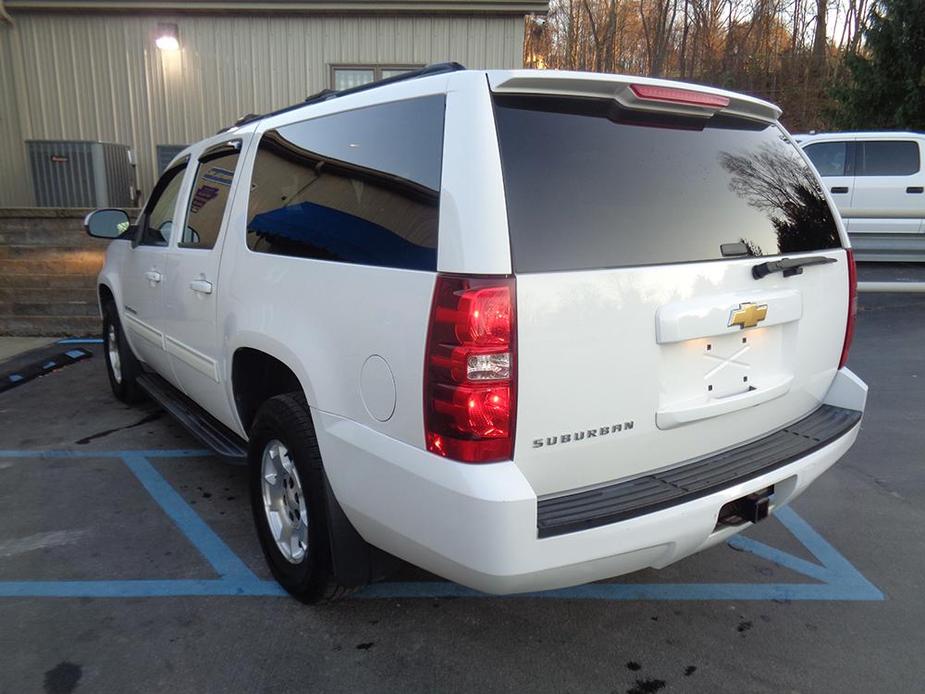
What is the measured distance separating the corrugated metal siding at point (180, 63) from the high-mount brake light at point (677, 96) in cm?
850

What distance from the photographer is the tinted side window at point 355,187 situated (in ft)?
6.98

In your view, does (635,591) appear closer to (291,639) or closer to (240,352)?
(291,639)

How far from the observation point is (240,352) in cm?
309

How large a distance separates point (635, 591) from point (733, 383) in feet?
3.62

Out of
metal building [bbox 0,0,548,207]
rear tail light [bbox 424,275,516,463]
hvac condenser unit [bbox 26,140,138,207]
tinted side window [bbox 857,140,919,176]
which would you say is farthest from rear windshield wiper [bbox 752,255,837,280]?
hvac condenser unit [bbox 26,140,138,207]

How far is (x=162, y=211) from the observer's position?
4.54m

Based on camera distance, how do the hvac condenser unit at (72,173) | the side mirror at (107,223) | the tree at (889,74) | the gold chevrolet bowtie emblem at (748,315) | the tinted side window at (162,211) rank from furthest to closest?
the tree at (889,74), the hvac condenser unit at (72,173), the side mirror at (107,223), the tinted side window at (162,211), the gold chevrolet bowtie emblem at (748,315)

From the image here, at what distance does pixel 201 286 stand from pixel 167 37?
862 cm

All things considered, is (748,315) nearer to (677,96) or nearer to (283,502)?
(677,96)

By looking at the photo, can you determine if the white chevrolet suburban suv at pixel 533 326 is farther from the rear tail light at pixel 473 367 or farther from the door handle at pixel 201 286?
the door handle at pixel 201 286

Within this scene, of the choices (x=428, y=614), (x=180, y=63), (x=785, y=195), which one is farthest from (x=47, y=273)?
(x=785, y=195)

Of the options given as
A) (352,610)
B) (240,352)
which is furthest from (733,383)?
(240,352)

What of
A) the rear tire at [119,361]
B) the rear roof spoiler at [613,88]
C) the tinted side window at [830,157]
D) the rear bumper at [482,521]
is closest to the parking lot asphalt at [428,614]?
the rear bumper at [482,521]

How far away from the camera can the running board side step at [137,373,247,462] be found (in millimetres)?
3439
